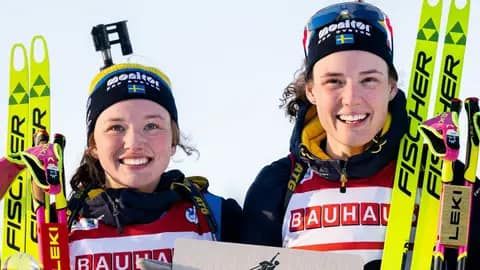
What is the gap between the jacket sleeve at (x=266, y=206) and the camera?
7.30m

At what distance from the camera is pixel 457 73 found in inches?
295

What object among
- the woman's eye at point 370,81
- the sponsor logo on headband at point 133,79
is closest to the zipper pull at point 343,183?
the woman's eye at point 370,81

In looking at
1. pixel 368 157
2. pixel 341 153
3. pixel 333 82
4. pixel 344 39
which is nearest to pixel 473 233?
pixel 368 157

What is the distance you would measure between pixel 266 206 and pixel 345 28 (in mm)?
1053

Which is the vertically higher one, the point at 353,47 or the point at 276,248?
the point at 353,47

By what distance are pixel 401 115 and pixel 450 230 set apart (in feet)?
2.50

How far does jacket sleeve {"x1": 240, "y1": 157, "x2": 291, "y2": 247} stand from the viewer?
730 centimetres

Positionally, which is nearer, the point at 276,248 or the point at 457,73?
the point at 276,248

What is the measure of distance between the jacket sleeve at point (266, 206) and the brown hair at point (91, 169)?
51cm

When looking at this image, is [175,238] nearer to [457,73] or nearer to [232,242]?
[232,242]

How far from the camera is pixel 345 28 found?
7254 millimetres

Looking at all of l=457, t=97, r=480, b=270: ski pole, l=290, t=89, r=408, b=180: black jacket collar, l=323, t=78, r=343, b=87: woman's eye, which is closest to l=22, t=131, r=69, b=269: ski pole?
l=290, t=89, r=408, b=180: black jacket collar

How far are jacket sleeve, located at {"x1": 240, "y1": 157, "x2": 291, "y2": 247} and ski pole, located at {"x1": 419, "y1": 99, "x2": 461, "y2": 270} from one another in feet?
2.87

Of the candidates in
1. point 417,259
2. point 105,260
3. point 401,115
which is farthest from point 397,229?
point 105,260
